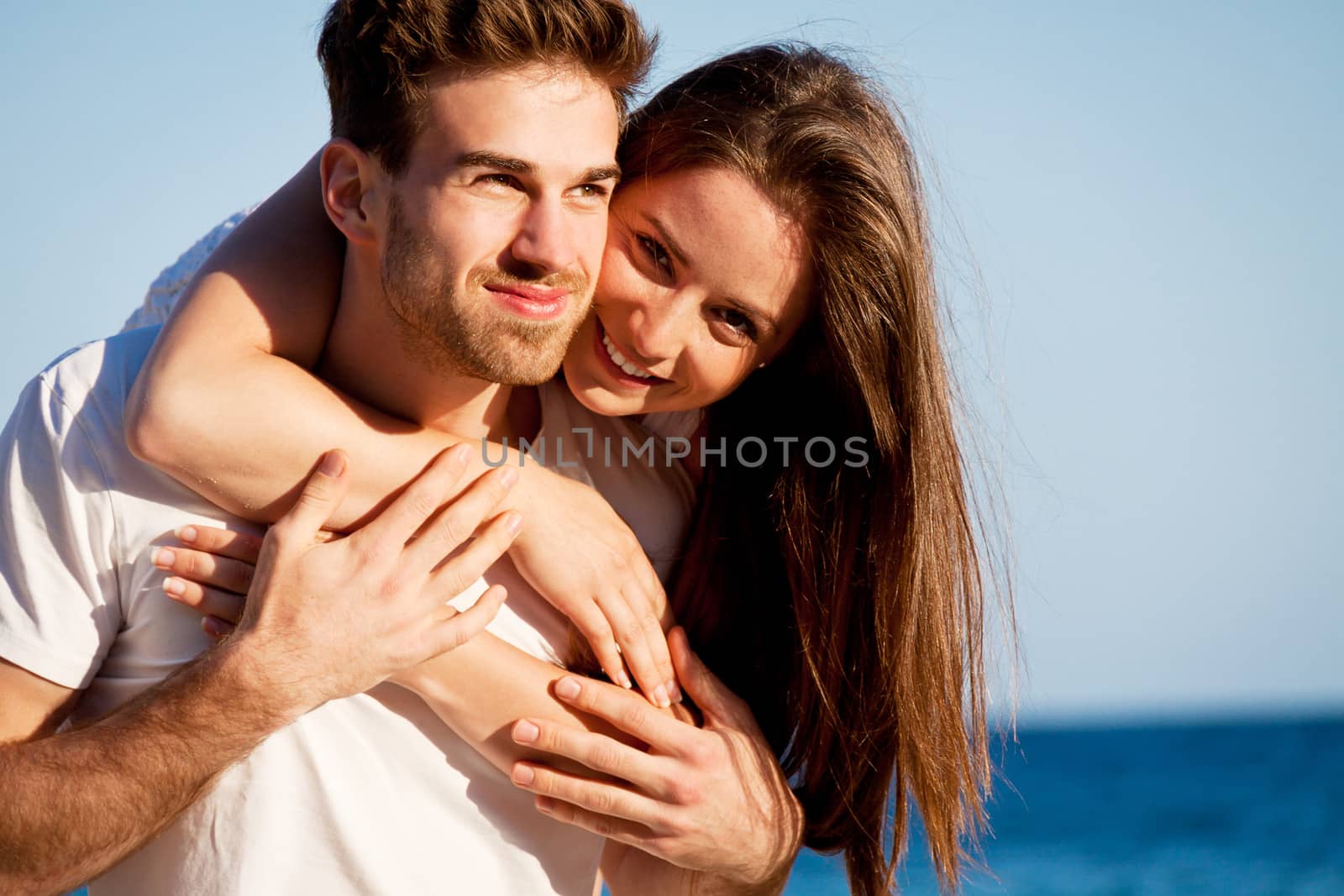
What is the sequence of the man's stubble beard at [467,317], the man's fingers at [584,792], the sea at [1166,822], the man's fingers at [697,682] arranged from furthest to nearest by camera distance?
the sea at [1166,822]
the man's fingers at [697,682]
the man's fingers at [584,792]
the man's stubble beard at [467,317]

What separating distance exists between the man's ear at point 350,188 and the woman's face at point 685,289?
443 mm

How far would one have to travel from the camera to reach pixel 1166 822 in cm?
2186

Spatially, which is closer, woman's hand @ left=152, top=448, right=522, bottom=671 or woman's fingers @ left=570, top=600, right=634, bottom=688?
woman's hand @ left=152, top=448, right=522, bottom=671

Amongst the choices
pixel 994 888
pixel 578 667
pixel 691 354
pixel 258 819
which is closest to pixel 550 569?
pixel 578 667

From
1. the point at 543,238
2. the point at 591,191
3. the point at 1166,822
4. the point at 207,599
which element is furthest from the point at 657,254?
the point at 1166,822

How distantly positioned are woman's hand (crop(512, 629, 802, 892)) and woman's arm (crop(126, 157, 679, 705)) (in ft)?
0.29

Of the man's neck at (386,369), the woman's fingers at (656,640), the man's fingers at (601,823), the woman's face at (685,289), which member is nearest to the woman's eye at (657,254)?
the woman's face at (685,289)

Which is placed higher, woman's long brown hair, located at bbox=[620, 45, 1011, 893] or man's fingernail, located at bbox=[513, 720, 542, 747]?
woman's long brown hair, located at bbox=[620, 45, 1011, 893]

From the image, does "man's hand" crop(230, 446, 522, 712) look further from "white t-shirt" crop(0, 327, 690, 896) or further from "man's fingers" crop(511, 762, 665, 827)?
"man's fingers" crop(511, 762, 665, 827)

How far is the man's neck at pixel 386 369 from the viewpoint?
7.87ft

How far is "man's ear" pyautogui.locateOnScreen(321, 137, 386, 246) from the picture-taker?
237 cm

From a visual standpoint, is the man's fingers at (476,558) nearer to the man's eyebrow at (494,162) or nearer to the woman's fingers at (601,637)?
the woman's fingers at (601,637)

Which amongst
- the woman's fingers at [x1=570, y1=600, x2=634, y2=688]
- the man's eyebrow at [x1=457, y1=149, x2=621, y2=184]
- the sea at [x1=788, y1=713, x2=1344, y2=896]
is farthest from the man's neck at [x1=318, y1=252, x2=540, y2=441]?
the sea at [x1=788, y1=713, x2=1344, y2=896]

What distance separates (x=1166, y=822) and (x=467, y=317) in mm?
22282
